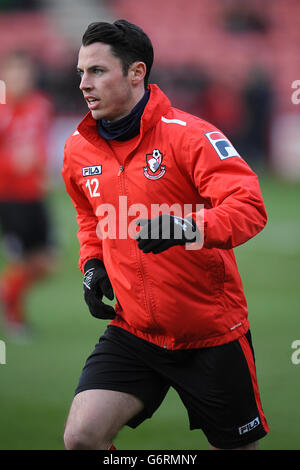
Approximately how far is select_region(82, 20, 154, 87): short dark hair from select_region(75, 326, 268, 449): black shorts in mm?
1276

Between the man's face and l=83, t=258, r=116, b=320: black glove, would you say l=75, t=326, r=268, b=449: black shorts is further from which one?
the man's face

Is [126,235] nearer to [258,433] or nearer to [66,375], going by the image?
[258,433]

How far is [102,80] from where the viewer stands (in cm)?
346

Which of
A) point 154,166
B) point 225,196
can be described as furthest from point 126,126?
point 225,196

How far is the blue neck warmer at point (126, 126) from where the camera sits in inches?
137

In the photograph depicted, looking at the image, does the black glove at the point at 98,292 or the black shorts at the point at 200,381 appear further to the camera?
the black glove at the point at 98,292

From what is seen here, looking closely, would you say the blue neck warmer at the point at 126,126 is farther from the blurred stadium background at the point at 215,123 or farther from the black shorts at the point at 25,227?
the black shorts at the point at 25,227

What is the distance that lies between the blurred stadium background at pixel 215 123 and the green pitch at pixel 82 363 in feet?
0.04

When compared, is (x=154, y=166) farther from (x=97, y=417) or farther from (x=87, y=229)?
(x=97, y=417)

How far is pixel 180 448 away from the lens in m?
4.68

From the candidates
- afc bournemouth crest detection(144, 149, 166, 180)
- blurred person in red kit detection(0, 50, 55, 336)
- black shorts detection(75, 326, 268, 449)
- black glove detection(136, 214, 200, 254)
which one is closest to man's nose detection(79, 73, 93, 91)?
afc bournemouth crest detection(144, 149, 166, 180)

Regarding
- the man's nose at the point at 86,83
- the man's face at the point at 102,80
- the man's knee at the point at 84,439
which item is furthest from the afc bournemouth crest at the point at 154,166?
the man's knee at the point at 84,439

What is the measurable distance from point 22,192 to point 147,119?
4877mm

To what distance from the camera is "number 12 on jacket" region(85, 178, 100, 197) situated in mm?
3574
